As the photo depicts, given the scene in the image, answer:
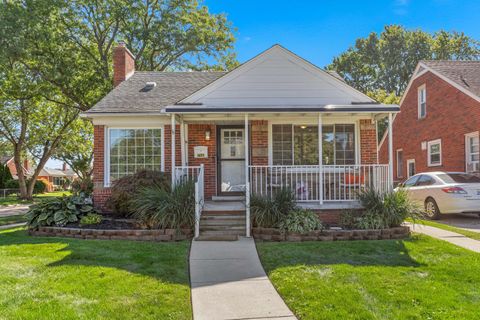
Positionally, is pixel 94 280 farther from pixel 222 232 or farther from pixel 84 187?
pixel 84 187

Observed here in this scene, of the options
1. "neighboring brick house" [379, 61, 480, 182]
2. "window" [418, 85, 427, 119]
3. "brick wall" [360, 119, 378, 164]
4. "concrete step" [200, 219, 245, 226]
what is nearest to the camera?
"concrete step" [200, 219, 245, 226]

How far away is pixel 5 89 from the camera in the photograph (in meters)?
18.5

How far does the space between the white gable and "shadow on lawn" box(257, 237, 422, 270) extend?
168 inches

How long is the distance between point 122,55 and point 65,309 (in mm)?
10921

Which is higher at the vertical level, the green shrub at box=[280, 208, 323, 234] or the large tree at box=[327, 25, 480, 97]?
the large tree at box=[327, 25, 480, 97]

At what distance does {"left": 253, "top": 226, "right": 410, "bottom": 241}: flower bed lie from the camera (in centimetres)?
764

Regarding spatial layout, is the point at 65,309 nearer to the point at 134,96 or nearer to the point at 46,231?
the point at 46,231

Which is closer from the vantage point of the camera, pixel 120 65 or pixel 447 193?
pixel 447 193

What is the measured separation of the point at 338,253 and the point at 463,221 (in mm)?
6305

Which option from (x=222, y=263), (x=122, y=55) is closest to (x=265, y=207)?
(x=222, y=263)

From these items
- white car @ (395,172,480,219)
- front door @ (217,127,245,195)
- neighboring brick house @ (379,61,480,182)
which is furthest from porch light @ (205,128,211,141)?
neighboring brick house @ (379,61,480,182)

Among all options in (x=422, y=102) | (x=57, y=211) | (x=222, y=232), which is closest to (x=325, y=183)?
(x=222, y=232)

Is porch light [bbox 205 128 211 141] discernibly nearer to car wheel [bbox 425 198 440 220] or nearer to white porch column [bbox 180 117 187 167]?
white porch column [bbox 180 117 187 167]

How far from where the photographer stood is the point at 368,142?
35.0ft
